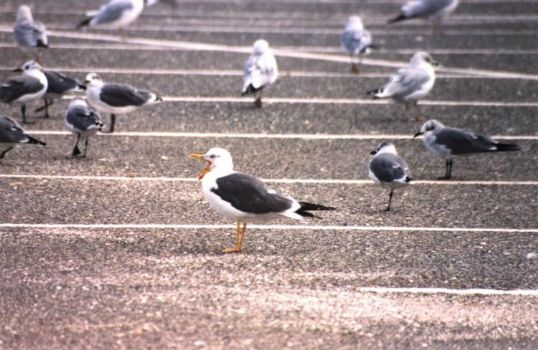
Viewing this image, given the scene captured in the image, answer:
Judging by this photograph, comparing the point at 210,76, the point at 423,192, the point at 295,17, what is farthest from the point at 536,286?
the point at 295,17

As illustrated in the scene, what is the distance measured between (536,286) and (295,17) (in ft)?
50.6

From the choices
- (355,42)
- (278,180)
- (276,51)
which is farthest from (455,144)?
(276,51)

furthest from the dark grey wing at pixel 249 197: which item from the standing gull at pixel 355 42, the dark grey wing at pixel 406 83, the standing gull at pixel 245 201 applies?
the standing gull at pixel 355 42

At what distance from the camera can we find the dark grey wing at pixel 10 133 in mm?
11047

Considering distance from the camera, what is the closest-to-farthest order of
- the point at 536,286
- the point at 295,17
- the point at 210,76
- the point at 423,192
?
the point at 536,286 → the point at 423,192 → the point at 210,76 → the point at 295,17

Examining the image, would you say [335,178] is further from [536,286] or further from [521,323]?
[521,323]

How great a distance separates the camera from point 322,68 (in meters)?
17.0

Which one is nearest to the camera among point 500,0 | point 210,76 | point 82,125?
point 82,125

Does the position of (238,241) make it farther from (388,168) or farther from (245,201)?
(388,168)

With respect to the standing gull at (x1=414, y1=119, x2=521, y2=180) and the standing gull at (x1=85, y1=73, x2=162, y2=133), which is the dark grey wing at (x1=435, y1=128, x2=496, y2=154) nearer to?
the standing gull at (x1=414, y1=119, x2=521, y2=180)

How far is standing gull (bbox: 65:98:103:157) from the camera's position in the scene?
452 inches

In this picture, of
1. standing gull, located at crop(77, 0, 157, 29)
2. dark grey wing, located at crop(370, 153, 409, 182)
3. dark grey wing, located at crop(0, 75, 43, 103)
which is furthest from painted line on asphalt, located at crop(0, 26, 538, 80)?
dark grey wing, located at crop(370, 153, 409, 182)

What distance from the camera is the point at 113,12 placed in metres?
19.2

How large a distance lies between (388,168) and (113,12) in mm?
10373
